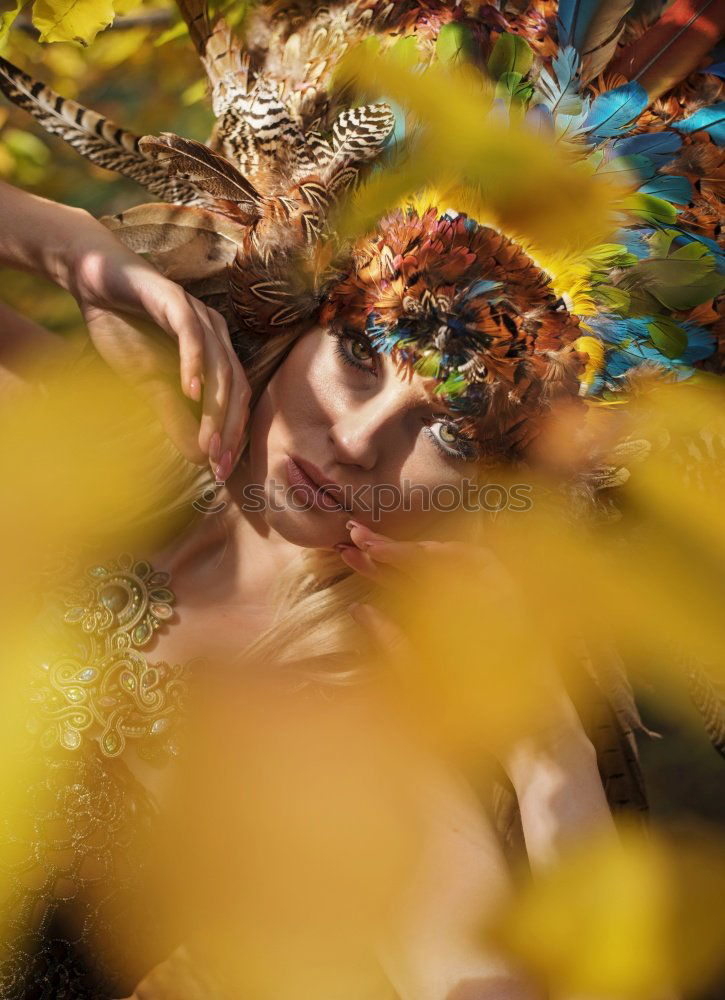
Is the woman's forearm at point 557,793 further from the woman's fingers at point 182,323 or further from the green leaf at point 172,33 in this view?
the green leaf at point 172,33

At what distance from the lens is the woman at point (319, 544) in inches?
48.7

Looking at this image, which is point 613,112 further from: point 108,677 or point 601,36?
point 108,677

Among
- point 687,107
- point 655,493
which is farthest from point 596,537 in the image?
point 687,107

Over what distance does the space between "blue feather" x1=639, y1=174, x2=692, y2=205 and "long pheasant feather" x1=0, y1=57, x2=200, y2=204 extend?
68 centimetres

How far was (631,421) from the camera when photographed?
1.29 meters

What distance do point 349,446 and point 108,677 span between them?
52cm

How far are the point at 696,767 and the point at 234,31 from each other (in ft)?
4.84

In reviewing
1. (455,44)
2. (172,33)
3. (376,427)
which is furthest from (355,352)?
(172,33)

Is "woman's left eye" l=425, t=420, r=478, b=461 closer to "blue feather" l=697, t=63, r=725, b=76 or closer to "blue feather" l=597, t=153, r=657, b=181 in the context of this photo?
"blue feather" l=597, t=153, r=657, b=181

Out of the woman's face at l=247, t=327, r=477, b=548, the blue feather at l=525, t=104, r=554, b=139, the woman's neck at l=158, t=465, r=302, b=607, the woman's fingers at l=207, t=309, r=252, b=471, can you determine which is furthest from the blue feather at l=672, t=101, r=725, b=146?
the woman's neck at l=158, t=465, r=302, b=607

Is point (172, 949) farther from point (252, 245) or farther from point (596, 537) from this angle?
point (252, 245)

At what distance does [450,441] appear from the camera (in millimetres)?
1224

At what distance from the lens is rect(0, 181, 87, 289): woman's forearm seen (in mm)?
1316

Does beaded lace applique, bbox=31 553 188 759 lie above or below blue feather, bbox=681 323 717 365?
below
